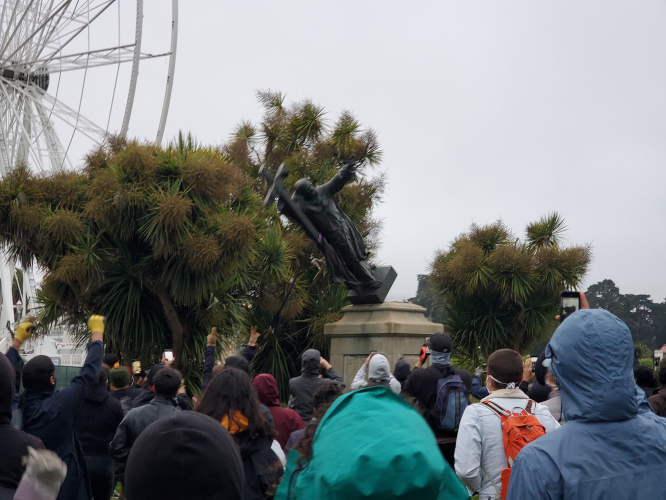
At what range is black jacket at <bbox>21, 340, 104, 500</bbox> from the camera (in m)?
3.88

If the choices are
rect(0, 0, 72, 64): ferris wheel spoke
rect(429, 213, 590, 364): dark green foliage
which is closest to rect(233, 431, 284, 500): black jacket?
rect(429, 213, 590, 364): dark green foliage

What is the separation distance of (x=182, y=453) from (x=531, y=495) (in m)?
1.02

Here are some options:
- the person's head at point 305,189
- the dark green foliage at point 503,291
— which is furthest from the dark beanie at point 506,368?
the dark green foliage at point 503,291

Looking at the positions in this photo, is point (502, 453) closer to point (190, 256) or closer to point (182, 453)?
point (182, 453)

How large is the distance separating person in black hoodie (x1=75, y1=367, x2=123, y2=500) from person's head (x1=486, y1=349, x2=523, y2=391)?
9.66ft

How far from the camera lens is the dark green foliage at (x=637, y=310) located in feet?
177

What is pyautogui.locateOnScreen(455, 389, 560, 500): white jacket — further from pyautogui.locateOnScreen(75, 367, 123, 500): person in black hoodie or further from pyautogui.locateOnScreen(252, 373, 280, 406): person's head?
pyautogui.locateOnScreen(75, 367, 123, 500): person in black hoodie

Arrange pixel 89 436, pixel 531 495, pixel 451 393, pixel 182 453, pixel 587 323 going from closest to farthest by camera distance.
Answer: pixel 182 453 < pixel 531 495 < pixel 587 323 < pixel 89 436 < pixel 451 393

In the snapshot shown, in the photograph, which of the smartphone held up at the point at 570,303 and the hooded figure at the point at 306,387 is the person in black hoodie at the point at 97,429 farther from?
the smartphone held up at the point at 570,303

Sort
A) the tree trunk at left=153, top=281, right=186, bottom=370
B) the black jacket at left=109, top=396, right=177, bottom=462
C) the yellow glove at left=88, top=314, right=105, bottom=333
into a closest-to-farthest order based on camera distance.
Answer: the yellow glove at left=88, top=314, right=105, bottom=333 → the black jacket at left=109, top=396, right=177, bottom=462 → the tree trunk at left=153, top=281, right=186, bottom=370

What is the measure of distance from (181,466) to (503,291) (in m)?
18.9

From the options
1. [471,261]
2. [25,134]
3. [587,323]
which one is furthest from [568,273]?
[587,323]

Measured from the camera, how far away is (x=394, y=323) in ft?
34.8

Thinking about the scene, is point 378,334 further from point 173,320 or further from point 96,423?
point 96,423
